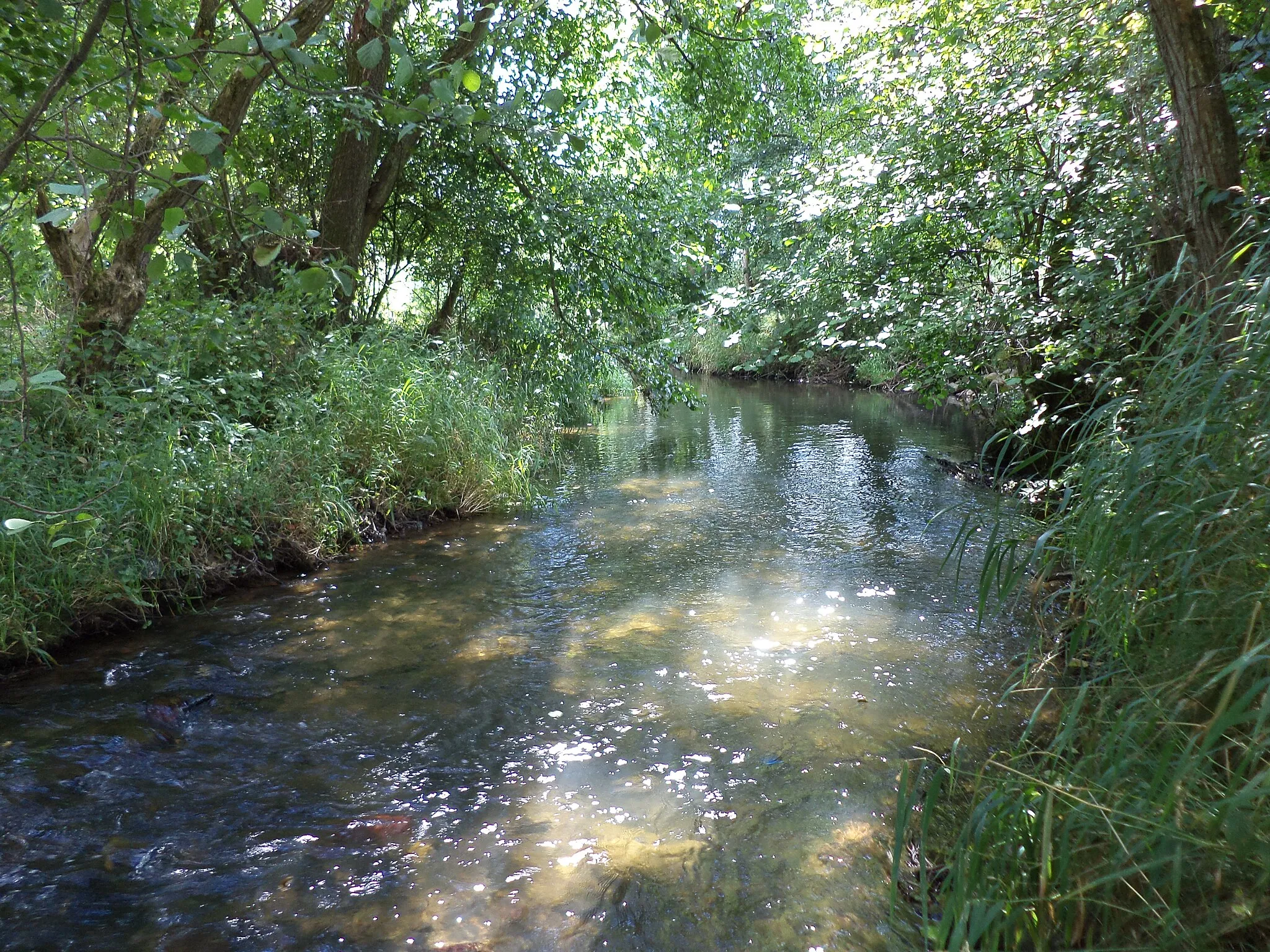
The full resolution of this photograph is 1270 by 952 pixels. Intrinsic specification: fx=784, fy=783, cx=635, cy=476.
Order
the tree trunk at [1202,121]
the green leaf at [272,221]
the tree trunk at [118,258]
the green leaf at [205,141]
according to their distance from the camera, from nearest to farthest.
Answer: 1. the green leaf at [205,141]
2. the green leaf at [272,221]
3. the tree trunk at [1202,121]
4. the tree trunk at [118,258]

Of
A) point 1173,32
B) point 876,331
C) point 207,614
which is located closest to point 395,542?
point 207,614

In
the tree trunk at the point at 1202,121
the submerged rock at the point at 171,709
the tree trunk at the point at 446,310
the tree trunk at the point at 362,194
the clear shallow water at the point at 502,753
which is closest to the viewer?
the clear shallow water at the point at 502,753

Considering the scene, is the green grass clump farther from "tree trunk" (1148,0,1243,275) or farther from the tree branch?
"tree trunk" (1148,0,1243,275)

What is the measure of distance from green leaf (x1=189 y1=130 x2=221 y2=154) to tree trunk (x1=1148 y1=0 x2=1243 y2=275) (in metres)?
3.35

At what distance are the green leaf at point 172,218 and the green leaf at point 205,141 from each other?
126mm

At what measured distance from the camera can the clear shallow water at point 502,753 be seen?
2.53 m

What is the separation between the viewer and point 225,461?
216 inches

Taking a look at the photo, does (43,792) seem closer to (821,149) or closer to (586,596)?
(586,596)

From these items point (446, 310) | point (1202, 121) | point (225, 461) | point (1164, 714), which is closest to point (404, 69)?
point (1164, 714)

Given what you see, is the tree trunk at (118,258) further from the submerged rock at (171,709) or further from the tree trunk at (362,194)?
the submerged rock at (171,709)

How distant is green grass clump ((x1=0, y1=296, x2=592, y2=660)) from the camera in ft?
14.5

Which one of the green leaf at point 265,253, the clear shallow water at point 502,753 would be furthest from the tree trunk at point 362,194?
the green leaf at point 265,253

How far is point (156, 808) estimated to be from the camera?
120 inches

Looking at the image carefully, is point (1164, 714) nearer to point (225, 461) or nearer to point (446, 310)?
point (225, 461)
